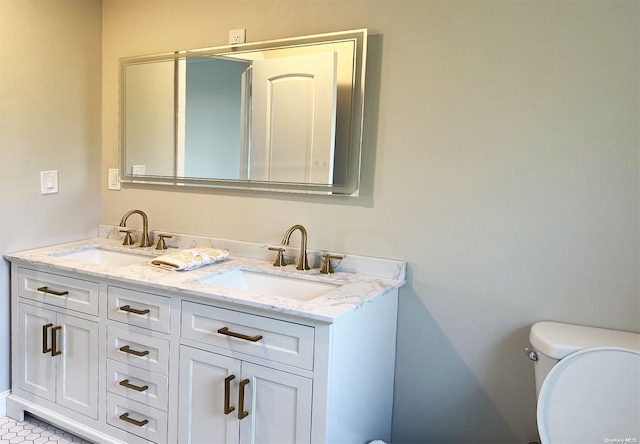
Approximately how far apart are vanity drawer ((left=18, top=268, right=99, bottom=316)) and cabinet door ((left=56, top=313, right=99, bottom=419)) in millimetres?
63

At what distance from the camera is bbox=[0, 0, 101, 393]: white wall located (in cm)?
231

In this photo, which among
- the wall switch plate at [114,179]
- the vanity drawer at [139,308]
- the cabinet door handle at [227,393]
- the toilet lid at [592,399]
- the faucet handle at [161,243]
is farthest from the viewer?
the wall switch plate at [114,179]

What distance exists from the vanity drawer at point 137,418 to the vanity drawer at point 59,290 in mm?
373

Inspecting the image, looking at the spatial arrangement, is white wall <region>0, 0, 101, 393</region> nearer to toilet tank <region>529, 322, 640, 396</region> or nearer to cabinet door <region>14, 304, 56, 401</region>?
cabinet door <region>14, 304, 56, 401</region>

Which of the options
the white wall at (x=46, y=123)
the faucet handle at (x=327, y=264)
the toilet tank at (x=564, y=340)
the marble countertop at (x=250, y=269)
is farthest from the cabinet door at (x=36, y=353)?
the toilet tank at (x=564, y=340)

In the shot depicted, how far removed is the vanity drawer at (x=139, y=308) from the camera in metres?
1.89

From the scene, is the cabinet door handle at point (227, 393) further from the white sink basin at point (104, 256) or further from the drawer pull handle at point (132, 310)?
the white sink basin at point (104, 256)

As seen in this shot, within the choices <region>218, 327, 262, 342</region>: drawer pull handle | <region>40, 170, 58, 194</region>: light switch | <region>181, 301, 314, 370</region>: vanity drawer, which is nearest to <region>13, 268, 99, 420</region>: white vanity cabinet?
<region>40, 170, 58, 194</region>: light switch

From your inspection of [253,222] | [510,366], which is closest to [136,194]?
[253,222]

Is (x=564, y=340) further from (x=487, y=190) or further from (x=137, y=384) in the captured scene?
(x=137, y=384)

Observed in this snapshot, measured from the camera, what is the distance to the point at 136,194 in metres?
2.66

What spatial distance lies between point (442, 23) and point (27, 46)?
6.05ft

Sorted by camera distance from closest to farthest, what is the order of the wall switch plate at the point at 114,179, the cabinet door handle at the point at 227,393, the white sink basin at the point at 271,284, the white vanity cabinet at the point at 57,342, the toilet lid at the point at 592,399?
the toilet lid at the point at 592,399
the cabinet door handle at the point at 227,393
the white sink basin at the point at 271,284
the white vanity cabinet at the point at 57,342
the wall switch plate at the point at 114,179

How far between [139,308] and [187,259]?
0.26m
